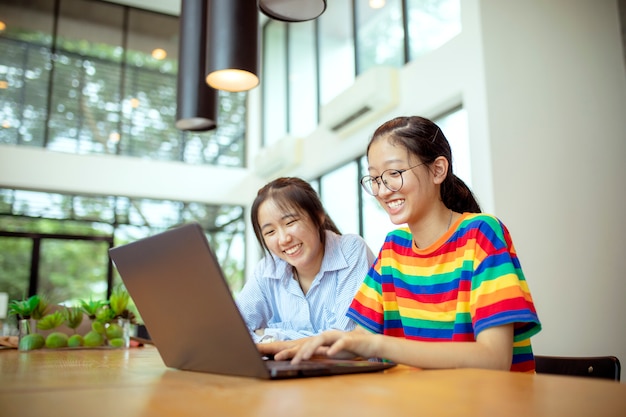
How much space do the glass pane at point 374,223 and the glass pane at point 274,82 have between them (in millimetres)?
2561

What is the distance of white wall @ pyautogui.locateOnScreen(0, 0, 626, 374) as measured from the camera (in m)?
3.70

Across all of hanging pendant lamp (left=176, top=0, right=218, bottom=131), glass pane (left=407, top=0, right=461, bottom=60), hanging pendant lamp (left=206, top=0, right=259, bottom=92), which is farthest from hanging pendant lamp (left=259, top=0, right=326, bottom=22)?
glass pane (left=407, top=0, right=461, bottom=60)

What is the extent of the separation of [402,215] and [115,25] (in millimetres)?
7669

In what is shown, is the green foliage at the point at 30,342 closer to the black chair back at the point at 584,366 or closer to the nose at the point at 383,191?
the nose at the point at 383,191

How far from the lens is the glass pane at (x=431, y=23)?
4.43 meters

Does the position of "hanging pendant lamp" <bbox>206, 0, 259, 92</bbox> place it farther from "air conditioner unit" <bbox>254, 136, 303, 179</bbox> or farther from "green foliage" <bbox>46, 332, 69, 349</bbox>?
"air conditioner unit" <bbox>254, 136, 303, 179</bbox>

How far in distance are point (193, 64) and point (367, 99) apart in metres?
2.62

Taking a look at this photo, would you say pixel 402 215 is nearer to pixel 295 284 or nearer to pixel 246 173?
pixel 295 284

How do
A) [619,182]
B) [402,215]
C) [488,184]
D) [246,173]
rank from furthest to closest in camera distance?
[246,173], [619,182], [488,184], [402,215]

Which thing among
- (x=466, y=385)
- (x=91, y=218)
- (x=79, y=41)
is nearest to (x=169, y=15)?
(x=79, y=41)

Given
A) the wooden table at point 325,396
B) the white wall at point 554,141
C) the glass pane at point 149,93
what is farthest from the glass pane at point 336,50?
the wooden table at point 325,396

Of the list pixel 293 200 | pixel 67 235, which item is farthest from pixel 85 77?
pixel 293 200

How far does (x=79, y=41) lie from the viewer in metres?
7.63

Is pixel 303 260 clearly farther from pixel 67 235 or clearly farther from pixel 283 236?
pixel 67 235
